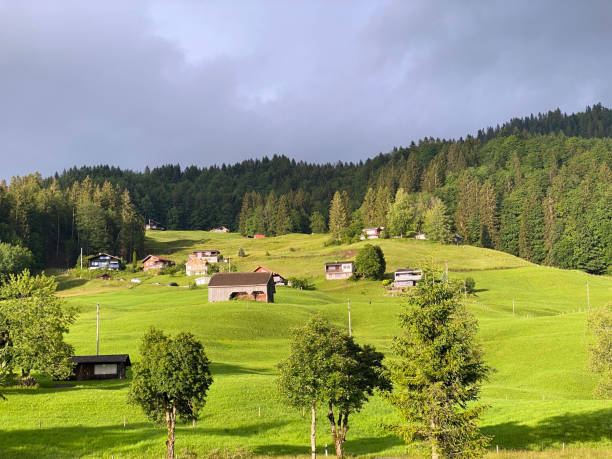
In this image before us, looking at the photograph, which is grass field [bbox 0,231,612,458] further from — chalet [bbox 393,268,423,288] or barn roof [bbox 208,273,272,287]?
barn roof [bbox 208,273,272,287]

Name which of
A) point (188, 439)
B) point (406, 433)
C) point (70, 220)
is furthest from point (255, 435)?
point (70, 220)

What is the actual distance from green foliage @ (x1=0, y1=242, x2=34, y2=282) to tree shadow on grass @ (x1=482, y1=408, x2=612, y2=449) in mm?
121676

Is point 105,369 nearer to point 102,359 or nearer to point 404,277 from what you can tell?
point 102,359

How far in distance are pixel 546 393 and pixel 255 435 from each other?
30664 mm

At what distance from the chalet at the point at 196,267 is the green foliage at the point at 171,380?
115898 millimetres

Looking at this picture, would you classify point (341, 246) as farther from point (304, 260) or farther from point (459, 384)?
point (459, 384)

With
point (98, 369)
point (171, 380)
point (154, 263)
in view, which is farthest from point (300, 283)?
point (171, 380)

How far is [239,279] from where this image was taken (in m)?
111

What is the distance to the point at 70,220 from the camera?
650ft

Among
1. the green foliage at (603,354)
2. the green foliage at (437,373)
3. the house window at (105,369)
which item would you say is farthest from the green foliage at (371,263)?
the green foliage at (437,373)

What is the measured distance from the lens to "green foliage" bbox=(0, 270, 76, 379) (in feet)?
186

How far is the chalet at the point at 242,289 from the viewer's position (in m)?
109

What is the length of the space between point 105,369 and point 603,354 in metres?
46.7

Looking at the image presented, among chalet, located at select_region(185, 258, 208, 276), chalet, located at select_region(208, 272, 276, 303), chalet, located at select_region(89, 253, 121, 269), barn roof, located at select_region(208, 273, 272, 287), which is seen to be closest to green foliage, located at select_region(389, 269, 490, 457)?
chalet, located at select_region(208, 272, 276, 303)
